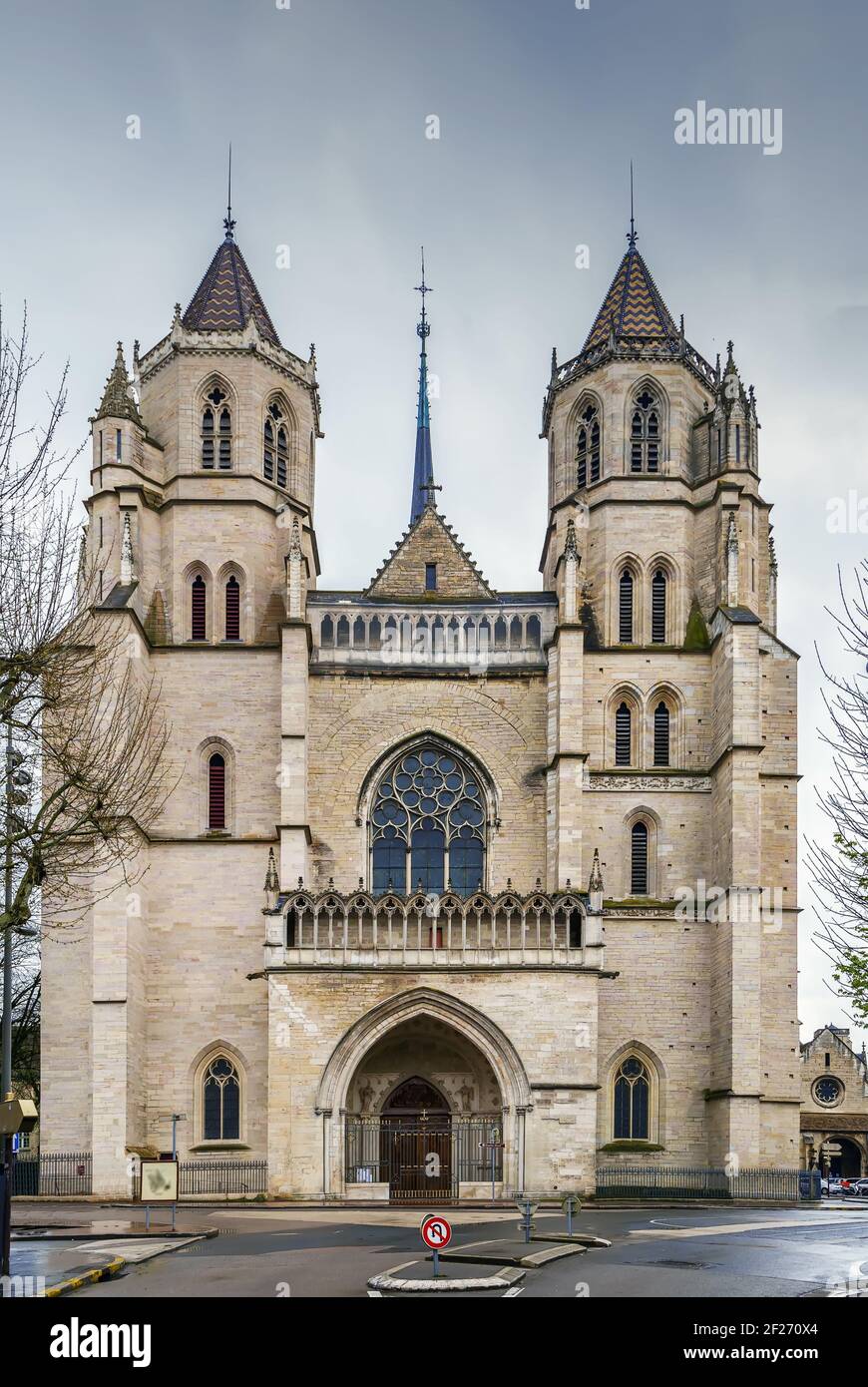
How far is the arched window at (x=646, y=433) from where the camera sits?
140 feet

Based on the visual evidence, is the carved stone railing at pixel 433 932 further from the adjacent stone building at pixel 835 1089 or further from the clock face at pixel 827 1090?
the clock face at pixel 827 1090

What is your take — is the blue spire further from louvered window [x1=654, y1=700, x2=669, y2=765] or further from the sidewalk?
the sidewalk

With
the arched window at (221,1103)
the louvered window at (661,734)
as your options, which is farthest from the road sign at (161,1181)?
the louvered window at (661,734)

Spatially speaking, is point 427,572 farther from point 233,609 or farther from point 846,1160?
point 846,1160

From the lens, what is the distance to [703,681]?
1593 inches

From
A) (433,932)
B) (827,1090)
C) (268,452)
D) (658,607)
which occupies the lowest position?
(827,1090)

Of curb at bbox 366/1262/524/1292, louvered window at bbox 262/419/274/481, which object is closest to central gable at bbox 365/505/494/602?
louvered window at bbox 262/419/274/481

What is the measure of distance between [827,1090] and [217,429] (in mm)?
45680

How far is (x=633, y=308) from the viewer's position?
146ft

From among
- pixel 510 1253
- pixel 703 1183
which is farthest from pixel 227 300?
pixel 510 1253

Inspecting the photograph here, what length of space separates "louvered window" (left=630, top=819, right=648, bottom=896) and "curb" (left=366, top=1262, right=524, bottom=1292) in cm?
2163
